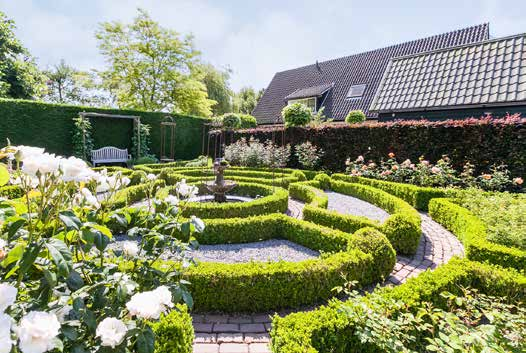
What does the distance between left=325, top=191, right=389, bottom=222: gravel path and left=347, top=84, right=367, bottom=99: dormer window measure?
10860 millimetres

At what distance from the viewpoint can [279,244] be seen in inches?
187

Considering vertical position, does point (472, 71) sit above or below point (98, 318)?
above

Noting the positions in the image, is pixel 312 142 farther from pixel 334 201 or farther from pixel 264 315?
pixel 264 315

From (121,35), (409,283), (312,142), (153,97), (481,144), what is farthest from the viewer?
(153,97)

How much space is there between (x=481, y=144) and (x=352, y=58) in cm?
1381

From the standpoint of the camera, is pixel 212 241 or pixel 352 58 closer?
pixel 212 241

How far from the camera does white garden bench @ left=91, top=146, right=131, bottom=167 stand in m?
12.8

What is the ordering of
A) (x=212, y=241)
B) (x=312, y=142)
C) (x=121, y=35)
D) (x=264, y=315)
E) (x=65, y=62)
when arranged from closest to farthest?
(x=264, y=315), (x=212, y=241), (x=312, y=142), (x=121, y=35), (x=65, y=62)

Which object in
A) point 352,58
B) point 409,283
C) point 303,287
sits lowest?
point 303,287

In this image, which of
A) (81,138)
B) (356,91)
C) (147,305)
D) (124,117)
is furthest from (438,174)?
(81,138)

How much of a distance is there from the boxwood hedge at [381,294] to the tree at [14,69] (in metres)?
16.3

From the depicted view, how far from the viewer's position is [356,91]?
1719cm

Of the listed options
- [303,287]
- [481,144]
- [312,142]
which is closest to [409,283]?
[303,287]

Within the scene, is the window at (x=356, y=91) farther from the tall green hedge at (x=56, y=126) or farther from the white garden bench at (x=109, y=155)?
the white garden bench at (x=109, y=155)
